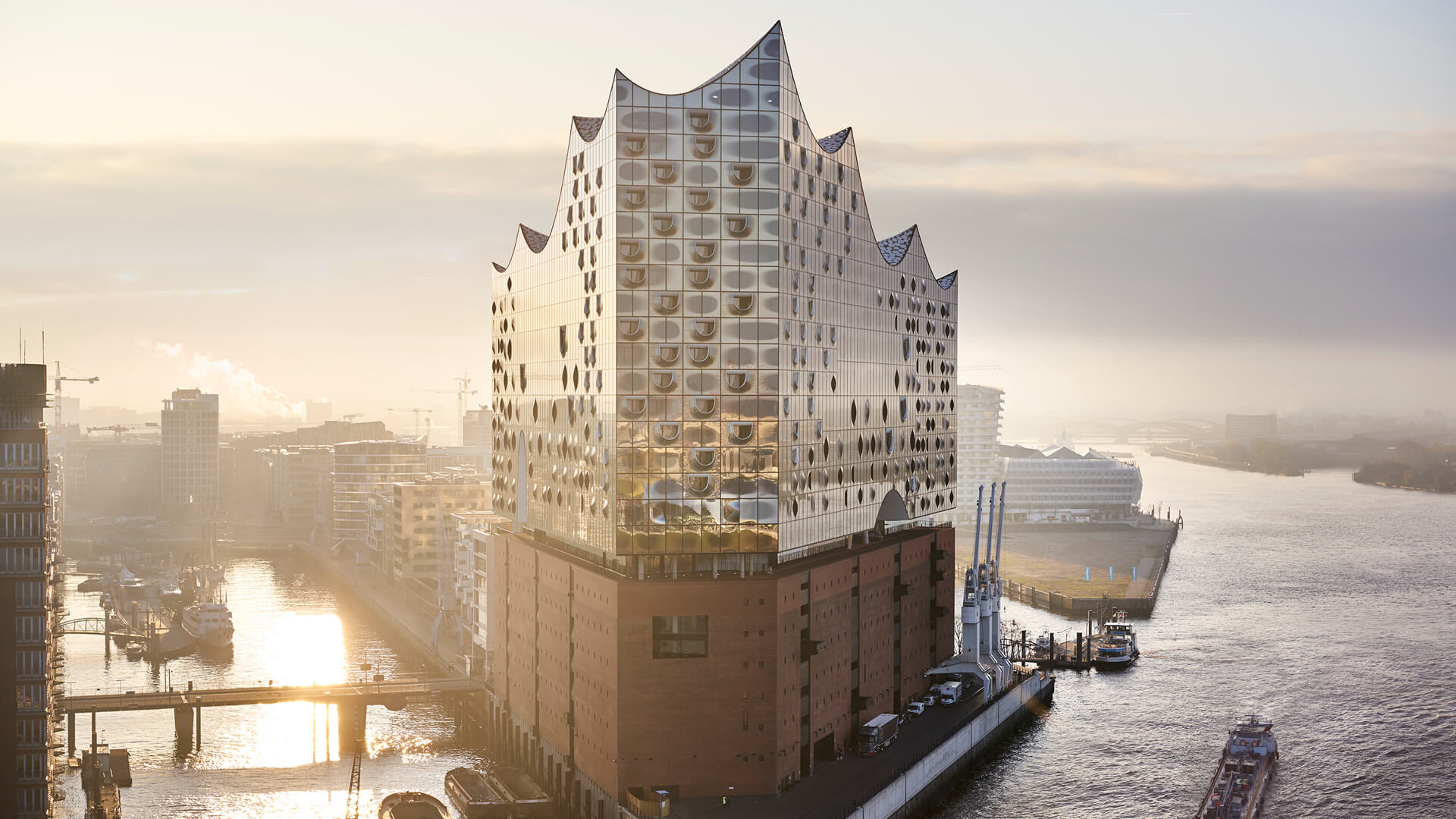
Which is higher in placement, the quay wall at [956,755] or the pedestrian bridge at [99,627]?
the quay wall at [956,755]

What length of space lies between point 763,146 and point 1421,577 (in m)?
131

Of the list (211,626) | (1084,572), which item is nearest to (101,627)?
(211,626)

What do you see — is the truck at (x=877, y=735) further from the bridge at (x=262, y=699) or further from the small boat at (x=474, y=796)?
the bridge at (x=262, y=699)

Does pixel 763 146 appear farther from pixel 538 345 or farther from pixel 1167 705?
pixel 1167 705

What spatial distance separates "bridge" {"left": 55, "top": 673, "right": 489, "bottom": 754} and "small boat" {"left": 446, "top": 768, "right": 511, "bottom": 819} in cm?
1369

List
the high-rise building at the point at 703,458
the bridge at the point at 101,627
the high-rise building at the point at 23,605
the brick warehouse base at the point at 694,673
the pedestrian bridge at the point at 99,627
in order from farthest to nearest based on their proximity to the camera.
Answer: the pedestrian bridge at the point at 99,627, the bridge at the point at 101,627, the high-rise building at the point at 703,458, the brick warehouse base at the point at 694,673, the high-rise building at the point at 23,605

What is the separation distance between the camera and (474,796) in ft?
236

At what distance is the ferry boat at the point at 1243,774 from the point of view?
228 feet

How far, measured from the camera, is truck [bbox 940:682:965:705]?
8619cm

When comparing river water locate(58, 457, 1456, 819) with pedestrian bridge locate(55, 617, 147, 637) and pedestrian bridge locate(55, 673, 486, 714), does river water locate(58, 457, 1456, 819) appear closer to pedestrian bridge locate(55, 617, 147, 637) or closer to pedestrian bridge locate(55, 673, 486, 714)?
pedestrian bridge locate(55, 617, 147, 637)

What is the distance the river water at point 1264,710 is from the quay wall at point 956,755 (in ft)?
3.96

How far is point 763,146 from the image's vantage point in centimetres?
6606

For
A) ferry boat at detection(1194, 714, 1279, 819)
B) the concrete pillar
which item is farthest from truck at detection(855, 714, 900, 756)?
the concrete pillar

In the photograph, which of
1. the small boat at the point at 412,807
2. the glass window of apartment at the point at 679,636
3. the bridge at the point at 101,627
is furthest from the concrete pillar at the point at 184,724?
the bridge at the point at 101,627
